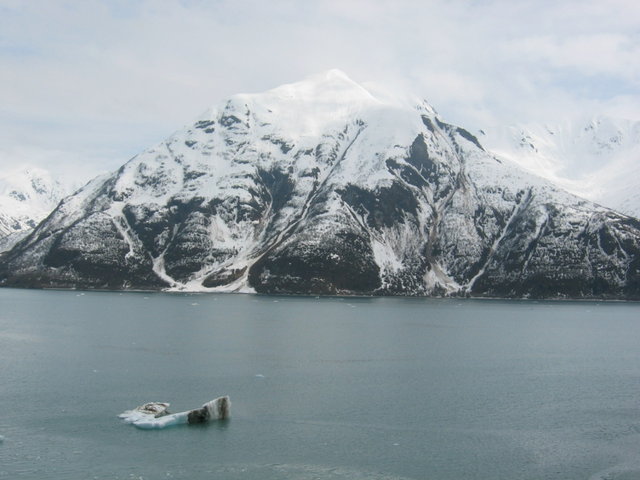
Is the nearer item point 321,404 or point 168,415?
point 168,415

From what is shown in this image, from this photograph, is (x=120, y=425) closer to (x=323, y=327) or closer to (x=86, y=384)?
(x=86, y=384)

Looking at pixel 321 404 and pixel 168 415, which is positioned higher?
pixel 321 404

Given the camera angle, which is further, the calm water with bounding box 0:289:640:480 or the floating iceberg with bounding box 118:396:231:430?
the floating iceberg with bounding box 118:396:231:430

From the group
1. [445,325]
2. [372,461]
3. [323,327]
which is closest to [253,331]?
[323,327]

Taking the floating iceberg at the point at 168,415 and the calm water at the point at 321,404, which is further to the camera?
the floating iceberg at the point at 168,415
